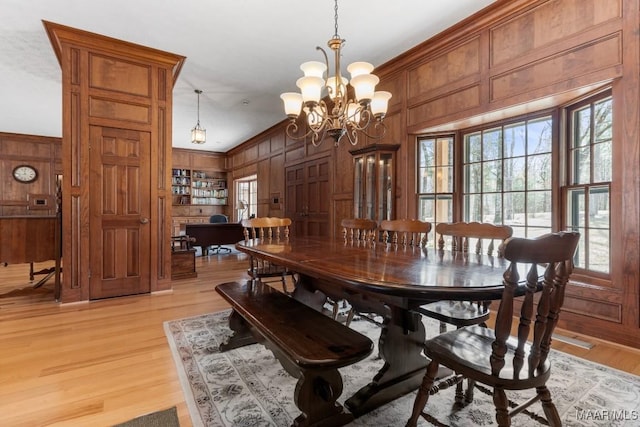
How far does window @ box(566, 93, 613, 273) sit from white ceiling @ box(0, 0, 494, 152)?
57.2 inches

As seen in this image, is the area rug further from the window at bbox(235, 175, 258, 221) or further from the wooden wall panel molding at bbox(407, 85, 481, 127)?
the window at bbox(235, 175, 258, 221)

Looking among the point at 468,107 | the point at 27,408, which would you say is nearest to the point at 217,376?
the point at 27,408

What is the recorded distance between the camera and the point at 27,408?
1.66 metres

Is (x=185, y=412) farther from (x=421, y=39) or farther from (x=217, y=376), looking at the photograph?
(x=421, y=39)

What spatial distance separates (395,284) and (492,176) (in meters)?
2.81

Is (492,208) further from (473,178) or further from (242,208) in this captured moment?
(242,208)

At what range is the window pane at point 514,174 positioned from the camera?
3.22 m

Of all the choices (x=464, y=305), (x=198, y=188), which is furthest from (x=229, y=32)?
(x=198, y=188)

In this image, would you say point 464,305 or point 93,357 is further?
point 93,357

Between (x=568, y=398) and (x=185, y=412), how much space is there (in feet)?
6.80

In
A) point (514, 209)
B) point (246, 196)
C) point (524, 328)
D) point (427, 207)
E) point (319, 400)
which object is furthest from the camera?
point (246, 196)

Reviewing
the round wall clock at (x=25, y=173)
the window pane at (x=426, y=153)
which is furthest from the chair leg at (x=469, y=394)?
the round wall clock at (x=25, y=173)

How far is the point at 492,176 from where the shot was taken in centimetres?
346

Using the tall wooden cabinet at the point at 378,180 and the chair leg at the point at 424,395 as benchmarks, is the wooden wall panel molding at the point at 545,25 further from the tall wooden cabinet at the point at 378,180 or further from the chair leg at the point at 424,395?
the chair leg at the point at 424,395
